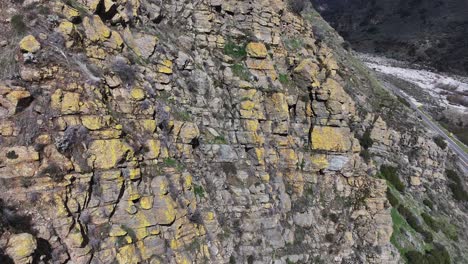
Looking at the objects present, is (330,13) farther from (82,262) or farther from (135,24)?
(82,262)

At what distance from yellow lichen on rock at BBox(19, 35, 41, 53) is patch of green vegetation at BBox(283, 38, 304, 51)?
19.8m

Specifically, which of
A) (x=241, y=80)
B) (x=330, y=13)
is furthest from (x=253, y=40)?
(x=330, y=13)

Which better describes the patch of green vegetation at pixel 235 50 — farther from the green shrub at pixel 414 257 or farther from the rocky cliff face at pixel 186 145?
the green shrub at pixel 414 257

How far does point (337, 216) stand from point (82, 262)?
17716 mm

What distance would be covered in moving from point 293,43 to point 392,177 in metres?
15.1

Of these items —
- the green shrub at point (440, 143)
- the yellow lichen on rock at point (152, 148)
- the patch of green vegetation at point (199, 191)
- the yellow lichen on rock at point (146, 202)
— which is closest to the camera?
the yellow lichen on rock at point (146, 202)

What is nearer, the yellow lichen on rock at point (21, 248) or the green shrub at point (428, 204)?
the yellow lichen on rock at point (21, 248)

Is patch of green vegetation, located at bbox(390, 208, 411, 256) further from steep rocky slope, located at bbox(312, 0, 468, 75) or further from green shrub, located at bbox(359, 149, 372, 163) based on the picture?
steep rocky slope, located at bbox(312, 0, 468, 75)

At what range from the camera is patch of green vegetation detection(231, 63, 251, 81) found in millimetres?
25514

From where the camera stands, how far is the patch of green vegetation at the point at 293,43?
3077 centimetres

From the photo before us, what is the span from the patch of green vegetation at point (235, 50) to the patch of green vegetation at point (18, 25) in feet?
42.9

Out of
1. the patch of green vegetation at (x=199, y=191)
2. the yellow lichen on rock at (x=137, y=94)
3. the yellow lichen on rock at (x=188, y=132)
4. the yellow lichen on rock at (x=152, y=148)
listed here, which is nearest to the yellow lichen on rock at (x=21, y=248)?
the yellow lichen on rock at (x=152, y=148)

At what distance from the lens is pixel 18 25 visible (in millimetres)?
16375

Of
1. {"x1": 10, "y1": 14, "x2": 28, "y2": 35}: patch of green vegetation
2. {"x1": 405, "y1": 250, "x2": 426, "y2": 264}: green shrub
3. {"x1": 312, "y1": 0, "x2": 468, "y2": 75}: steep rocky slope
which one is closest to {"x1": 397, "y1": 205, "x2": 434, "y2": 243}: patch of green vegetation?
{"x1": 405, "y1": 250, "x2": 426, "y2": 264}: green shrub
